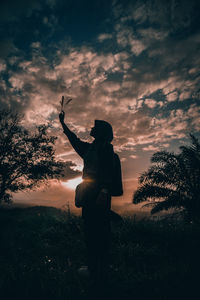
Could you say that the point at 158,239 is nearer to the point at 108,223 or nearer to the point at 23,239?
the point at 108,223

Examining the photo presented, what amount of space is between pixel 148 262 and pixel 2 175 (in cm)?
1413

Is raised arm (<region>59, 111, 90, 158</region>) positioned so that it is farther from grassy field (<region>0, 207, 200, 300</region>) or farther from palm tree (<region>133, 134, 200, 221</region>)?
palm tree (<region>133, 134, 200, 221</region>)

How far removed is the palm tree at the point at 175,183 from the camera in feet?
25.7

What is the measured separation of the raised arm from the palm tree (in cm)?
590

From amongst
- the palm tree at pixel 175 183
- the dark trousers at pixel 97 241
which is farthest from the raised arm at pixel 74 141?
the palm tree at pixel 175 183

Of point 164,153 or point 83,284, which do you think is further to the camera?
point 164,153

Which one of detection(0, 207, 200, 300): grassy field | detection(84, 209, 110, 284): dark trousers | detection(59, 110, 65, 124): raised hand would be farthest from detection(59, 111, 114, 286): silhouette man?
detection(59, 110, 65, 124): raised hand

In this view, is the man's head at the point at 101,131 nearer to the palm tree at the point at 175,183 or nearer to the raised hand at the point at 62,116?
the raised hand at the point at 62,116

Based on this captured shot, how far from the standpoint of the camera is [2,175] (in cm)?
1402

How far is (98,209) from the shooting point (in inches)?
94.1

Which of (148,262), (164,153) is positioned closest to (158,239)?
(148,262)

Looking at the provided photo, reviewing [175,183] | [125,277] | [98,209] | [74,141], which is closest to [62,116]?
[74,141]

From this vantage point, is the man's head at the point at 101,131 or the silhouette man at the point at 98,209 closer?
the silhouette man at the point at 98,209

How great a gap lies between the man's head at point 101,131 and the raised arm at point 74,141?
1.04 feet
